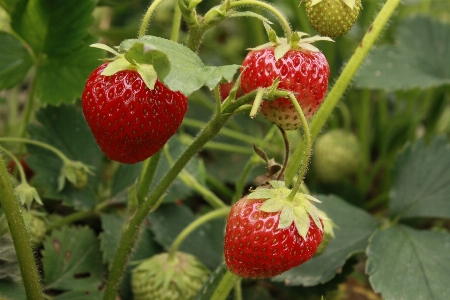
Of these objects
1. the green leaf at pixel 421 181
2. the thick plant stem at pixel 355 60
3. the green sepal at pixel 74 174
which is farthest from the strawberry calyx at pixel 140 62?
the green leaf at pixel 421 181

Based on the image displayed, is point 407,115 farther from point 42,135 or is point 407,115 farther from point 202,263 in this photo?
point 42,135

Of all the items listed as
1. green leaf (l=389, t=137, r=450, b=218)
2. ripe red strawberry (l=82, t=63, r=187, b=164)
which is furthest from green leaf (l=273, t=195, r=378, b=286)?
ripe red strawberry (l=82, t=63, r=187, b=164)

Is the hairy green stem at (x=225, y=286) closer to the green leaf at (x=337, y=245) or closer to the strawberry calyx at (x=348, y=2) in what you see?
the green leaf at (x=337, y=245)

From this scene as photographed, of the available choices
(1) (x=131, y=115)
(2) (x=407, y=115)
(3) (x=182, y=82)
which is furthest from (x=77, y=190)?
(2) (x=407, y=115)

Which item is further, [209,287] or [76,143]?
[76,143]

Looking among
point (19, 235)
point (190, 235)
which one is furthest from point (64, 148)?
point (19, 235)

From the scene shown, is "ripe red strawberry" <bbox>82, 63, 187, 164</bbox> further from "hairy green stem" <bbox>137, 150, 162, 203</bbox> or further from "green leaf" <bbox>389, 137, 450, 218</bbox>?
"green leaf" <bbox>389, 137, 450, 218</bbox>

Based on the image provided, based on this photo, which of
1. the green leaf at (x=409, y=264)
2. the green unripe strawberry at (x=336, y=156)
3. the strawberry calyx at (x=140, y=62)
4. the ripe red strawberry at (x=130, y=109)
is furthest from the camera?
the green unripe strawberry at (x=336, y=156)
